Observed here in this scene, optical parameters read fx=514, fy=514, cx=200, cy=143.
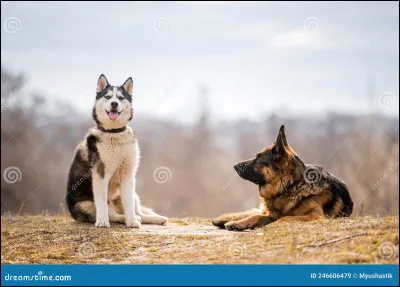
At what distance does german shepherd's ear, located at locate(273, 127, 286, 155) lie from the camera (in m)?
8.18

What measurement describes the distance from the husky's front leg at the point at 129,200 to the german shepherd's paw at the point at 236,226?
162 cm

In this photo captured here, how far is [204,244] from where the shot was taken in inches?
266

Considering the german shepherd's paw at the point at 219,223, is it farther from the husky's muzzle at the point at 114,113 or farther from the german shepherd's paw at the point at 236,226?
the husky's muzzle at the point at 114,113

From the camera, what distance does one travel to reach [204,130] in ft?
153

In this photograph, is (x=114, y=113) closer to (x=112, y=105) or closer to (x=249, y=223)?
(x=112, y=105)

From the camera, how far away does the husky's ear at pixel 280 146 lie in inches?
322

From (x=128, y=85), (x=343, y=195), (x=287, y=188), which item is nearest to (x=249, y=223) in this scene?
(x=287, y=188)

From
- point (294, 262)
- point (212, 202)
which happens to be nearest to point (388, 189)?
point (212, 202)

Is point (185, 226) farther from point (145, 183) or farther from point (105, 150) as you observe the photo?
point (145, 183)

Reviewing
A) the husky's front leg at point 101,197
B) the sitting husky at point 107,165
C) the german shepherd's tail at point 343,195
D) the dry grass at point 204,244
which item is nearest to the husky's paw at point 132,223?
the sitting husky at point 107,165

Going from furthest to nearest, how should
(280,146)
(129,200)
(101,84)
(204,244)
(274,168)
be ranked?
(101,84) < (129,200) < (274,168) < (280,146) < (204,244)

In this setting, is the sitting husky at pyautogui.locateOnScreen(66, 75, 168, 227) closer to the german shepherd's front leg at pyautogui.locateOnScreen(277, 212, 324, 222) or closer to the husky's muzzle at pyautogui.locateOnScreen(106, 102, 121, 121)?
the husky's muzzle at pyautogui.locateOnScreen(106, 102, 121, 121)

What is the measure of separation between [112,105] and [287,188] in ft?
10.4

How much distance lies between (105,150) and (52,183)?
25285mm
